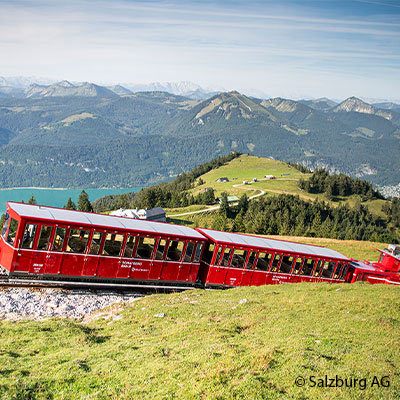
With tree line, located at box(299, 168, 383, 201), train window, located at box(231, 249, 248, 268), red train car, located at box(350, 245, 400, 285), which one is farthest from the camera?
tree line, located at box(299, 168, 383, 201)

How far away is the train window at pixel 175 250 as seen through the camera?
909 inches

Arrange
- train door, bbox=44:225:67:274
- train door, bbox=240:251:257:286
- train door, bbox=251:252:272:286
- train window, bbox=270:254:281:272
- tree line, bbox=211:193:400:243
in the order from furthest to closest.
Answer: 1. tree line, bbox=211:193:400:243
2. train window, bbox=270:254:281:272
3. train door, bbox=251:252:272:286
4. train door, bbox=240:251:257:286
5. train door, bbox=44:225:67:274

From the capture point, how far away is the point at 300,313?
17.1 metres

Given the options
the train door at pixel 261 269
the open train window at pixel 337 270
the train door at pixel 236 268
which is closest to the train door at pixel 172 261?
the train door at pixel 236 268

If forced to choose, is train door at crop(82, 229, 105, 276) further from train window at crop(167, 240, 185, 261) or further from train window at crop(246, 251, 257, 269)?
train window at crop(246, 251, 257, 269)

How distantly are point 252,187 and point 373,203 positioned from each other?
59947 mm

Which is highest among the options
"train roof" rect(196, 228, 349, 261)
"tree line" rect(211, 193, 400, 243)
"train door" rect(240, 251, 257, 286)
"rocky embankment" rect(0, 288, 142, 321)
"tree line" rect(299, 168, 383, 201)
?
"tree line" rect(299, 168, 383, 201)

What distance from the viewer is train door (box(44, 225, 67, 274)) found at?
18625mm

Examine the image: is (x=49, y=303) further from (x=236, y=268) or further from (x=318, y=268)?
(x=318, y=268)

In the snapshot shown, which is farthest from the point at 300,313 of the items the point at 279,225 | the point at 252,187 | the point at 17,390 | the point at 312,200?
the point at 252,187

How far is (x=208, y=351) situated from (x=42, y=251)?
10959 millimetres

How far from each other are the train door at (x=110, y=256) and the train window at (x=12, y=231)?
14.9 ft

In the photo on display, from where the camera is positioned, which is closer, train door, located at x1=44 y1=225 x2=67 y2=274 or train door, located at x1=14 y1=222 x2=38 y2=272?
train door, located at x1=14 y1=222 x2=38 y2=272

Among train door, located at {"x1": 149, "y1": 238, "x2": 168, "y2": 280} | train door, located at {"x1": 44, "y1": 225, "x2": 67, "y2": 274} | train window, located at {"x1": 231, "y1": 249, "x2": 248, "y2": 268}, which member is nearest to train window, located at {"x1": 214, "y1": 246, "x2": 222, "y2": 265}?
train window, located at {"x1": 231, "y1": 249, "x2": 248, "y2": 268}
